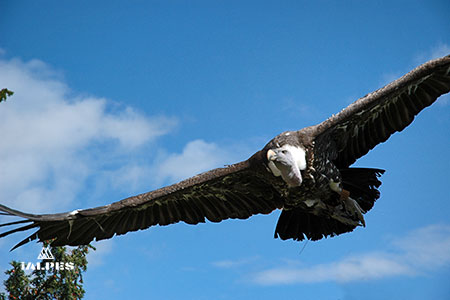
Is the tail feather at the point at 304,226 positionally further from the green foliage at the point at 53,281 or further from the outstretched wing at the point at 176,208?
the green foliage at the point at 53,281

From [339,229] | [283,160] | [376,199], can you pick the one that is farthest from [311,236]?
[283,160]

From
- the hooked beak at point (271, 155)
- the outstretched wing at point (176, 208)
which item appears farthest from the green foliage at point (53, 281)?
the hooked beak at point (271, 155)

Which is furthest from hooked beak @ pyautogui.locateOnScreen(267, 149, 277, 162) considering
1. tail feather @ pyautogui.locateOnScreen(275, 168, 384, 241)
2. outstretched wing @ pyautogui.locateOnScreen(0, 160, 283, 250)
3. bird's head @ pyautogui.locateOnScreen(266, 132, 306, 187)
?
tail feather @ pyautogui.locateOnScreen(275, 168, 384, 241)

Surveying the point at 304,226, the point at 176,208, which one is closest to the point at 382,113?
the point at 304,226

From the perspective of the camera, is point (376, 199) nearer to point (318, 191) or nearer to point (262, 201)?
point (318, 191)

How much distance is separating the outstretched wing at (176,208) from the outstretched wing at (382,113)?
99 centimetres

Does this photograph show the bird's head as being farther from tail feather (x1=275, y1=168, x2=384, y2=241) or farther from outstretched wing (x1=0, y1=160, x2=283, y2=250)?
tail feather (x1=275, y1=168, x2=384, y2=241)

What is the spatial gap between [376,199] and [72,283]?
4146mm

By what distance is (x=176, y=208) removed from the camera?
815 cm

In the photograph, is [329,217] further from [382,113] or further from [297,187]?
[382,113]

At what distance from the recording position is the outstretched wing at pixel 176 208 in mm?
7621

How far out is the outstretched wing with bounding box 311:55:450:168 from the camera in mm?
6824

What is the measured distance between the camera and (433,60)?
676 cm

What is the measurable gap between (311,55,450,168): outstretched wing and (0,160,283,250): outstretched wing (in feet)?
3.24
